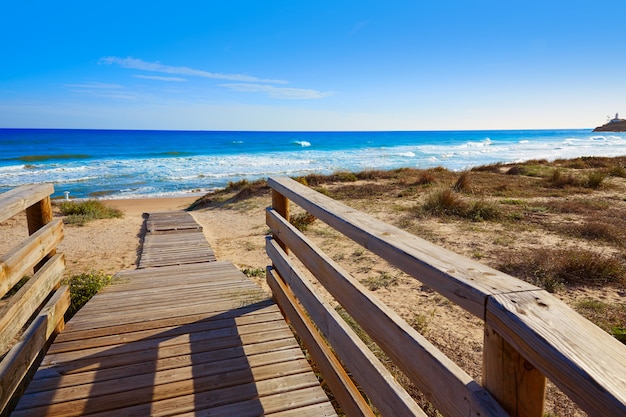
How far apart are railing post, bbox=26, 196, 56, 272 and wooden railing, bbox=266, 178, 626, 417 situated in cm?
236

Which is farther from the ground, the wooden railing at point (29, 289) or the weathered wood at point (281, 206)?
the weathered wood at point (281, 206)

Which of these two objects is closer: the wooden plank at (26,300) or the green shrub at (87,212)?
the wooden plank at (26,300)

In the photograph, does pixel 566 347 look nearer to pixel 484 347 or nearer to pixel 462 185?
pixel 484 347

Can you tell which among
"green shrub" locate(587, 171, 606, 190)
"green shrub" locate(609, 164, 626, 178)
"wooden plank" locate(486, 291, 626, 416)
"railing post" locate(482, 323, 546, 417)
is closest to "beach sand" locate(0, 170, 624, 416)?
"railing post" locate(482, 323, 546, 417)

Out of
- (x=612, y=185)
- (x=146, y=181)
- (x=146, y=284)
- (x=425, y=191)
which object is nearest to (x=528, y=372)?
(x=146, y=284)

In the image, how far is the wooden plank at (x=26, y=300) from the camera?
2.18 m

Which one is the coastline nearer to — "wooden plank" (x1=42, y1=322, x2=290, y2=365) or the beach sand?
the beach sand

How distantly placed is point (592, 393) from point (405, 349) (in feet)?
2.21

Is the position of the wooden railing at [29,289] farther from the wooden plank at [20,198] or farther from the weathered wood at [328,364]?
the weathered wood at [328,364]

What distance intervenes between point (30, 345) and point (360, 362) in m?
2.01

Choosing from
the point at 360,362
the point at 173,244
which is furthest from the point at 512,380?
the point at 173,244

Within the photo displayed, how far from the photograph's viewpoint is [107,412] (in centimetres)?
208

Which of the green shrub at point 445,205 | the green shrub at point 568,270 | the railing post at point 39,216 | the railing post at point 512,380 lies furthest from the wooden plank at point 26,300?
the green shrub at point 445,205

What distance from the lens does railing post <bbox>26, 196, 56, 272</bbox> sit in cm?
306
